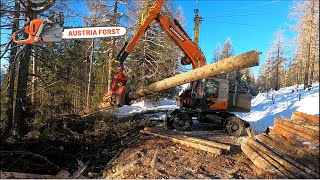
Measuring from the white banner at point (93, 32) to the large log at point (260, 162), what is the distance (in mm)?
3663

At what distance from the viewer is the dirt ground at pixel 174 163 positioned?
6445mm

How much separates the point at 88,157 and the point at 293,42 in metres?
23.9

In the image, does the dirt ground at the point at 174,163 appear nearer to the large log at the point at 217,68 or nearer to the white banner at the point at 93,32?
the large log at the point at 217,68

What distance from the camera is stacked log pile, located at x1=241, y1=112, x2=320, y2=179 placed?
18.1ft

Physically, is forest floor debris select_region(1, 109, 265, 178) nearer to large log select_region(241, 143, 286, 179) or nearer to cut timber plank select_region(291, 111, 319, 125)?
large log select_region(241, 143, 286, 179)

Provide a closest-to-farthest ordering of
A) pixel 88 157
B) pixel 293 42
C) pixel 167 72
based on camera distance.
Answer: pixel 88 157 → pixel 167 72 → pixel 293 42

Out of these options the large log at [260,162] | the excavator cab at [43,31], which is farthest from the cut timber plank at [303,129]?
the excavator cab at [43,31]

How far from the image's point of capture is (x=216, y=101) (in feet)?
36.9

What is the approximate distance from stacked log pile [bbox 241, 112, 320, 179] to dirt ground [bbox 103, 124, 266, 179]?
12.0 inches

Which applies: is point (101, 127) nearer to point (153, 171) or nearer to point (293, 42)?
point (153, 171)

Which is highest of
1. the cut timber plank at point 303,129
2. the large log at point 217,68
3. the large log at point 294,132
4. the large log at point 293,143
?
the large log at point 217,68

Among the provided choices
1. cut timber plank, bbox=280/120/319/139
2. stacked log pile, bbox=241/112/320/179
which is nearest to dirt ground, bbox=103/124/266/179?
stacked log pile, bbox=241/112/320/179

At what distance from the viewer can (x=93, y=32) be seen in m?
4.98

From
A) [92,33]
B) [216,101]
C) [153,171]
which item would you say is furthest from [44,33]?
[216,101]
